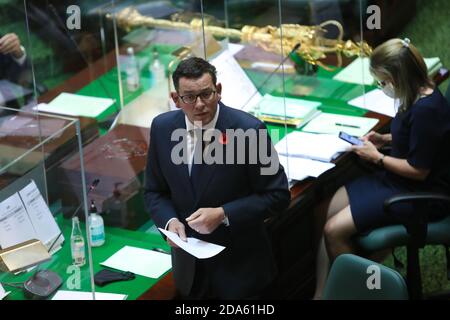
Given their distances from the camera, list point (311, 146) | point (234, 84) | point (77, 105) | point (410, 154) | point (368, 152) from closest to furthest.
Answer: point (410, 154), point (368, 152), point (311, 146), point (234, 84), point (77, 105)

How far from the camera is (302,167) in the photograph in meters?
4.44

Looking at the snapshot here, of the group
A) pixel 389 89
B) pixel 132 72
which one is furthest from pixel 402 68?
pixel 132 72

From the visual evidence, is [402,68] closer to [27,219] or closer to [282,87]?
[282,87]

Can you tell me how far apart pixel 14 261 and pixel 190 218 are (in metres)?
0.59

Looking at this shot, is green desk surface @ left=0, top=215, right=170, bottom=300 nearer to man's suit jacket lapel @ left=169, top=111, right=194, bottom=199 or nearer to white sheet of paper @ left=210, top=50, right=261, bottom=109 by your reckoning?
man's suit jacket lapel @ left=169, top=111, right=194, bottom=199

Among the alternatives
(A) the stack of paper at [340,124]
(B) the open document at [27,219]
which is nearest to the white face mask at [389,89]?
(A) the stack of paper at [340,124]

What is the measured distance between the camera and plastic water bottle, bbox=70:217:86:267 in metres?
3.22

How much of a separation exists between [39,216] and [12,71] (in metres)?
1.70

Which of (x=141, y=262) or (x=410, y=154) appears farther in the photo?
(x=410, y=154)

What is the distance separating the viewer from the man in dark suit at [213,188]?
3363 millimetres

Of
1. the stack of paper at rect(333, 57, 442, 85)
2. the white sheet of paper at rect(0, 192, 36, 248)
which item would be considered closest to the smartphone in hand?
the stack of paper at rect(333, 57, 442, 85)

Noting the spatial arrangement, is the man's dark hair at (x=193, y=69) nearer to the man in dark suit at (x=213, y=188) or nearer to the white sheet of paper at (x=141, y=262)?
the man in dark suit at (x=213, y=188)

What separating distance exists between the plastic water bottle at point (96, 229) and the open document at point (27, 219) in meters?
0.73

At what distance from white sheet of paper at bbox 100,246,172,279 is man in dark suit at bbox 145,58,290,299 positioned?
0.27 meters
